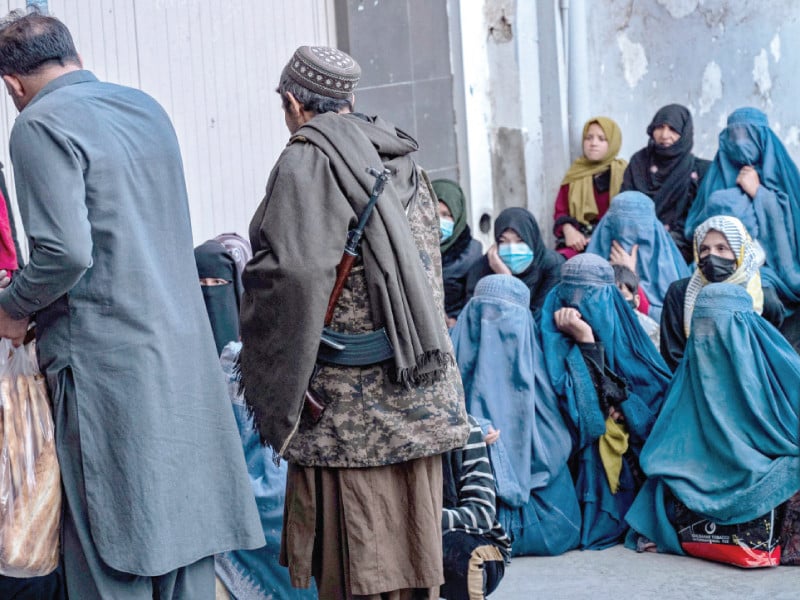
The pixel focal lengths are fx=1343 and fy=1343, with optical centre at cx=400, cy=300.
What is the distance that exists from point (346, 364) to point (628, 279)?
10.4 feet

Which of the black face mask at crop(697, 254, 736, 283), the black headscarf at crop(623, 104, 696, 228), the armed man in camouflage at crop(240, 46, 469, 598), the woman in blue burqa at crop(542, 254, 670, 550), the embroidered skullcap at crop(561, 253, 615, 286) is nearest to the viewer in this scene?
the armed man in camouflage at crop(240, 46, 469, 598)

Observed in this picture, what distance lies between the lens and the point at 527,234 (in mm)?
6359

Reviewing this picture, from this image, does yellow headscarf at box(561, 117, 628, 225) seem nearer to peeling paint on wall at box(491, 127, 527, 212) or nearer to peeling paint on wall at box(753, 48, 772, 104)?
peeling paint on wall at box(491, 127, 527, 212)

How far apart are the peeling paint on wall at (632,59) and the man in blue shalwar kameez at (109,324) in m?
6.44

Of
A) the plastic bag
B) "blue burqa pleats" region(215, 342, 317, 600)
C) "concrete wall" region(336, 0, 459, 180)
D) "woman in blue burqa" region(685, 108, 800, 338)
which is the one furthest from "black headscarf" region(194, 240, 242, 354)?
"woman in blue burqa" region(685, 108, 800, 338)

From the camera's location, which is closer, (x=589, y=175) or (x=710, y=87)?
(x=589, y=175)

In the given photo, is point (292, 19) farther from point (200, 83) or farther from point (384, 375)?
point (384, 375)

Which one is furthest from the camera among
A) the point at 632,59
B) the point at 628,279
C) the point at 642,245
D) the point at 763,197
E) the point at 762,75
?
the point at 762,75

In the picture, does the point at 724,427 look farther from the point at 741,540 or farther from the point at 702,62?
the point at 702,62

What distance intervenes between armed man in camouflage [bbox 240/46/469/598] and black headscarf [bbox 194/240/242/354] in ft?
5.13

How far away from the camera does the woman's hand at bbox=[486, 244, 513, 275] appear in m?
6.25

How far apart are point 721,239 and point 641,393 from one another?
0.75 meters

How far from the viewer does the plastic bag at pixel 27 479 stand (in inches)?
112

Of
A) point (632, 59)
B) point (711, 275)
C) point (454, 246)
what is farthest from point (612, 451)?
point (632, 59)
